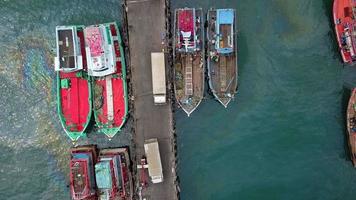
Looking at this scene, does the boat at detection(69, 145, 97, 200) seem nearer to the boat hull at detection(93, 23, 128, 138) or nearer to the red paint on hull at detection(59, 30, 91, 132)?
the red paint on hull at detection(59, 30, 91, 132)

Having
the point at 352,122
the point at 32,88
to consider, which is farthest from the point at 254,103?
the point at 32,88

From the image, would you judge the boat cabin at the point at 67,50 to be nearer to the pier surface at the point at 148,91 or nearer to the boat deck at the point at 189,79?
the pier surface at the point at 148,91

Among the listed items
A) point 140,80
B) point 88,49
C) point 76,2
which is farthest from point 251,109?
point 76,2

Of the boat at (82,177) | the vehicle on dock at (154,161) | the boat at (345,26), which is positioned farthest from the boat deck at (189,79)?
the boat at (345,26)

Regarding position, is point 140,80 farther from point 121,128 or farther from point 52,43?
point 52,43

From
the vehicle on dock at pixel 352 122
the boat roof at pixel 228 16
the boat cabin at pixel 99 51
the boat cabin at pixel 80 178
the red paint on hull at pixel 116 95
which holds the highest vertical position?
the boat roof at pixel 228 16

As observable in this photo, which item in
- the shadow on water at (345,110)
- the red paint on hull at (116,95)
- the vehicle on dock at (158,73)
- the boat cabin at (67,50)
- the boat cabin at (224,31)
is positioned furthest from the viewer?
the shadow on water at (345,110)

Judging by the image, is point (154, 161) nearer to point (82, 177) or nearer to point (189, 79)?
point (82, 177)
